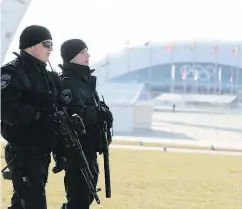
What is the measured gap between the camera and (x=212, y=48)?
94000 mm

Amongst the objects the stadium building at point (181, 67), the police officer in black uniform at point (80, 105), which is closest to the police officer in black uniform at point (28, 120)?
the police officer in black uniform at point (80, 105)

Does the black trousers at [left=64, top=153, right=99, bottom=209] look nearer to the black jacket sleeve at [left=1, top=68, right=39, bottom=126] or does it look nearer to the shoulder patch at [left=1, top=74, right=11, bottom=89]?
the black jacket sleeve at [left=1, top=68, right=39, bottom=126]

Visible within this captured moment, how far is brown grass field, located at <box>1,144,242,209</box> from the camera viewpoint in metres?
6.44

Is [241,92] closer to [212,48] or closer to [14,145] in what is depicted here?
[212,48]

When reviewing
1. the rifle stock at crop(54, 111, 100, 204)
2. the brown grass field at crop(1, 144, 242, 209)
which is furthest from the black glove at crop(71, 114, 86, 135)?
the brown grass field at crop(1, 144, 242, 209)

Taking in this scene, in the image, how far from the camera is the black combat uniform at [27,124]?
334cm

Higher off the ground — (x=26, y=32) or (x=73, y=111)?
(x=26, y=32)

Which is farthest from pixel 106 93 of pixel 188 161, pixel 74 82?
pixel 74 82

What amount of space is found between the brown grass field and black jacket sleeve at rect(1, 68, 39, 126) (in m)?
2.75

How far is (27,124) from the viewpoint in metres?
3.41

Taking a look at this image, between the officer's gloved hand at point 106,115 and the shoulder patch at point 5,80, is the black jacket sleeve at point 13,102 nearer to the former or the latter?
the shoulder patch at point 5,80

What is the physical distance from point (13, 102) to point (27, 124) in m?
0.20

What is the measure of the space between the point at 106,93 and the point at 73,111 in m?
22.3

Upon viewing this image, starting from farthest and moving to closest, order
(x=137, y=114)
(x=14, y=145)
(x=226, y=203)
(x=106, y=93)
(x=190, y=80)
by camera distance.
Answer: (x=190, y=80)
(x=137, y=114)
(x=106, y=93)
(x=226, y=203)
(x=14, y=145)
